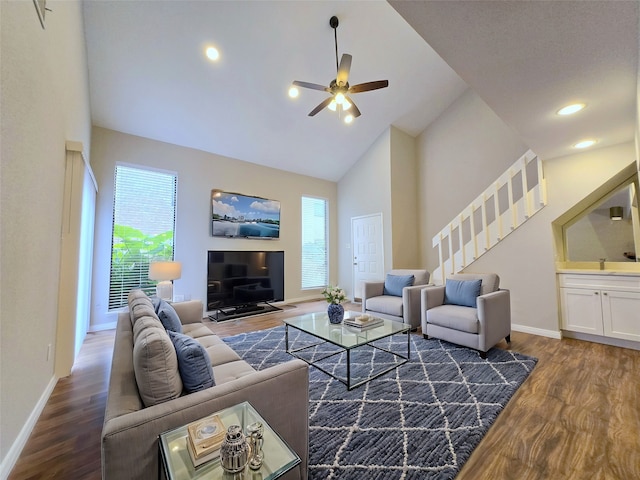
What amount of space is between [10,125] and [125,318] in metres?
1.45

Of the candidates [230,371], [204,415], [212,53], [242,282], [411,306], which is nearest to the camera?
[204,415]

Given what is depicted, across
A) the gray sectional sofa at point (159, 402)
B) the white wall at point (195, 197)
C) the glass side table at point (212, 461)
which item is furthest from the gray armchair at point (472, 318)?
the white wall at point (195, 197)

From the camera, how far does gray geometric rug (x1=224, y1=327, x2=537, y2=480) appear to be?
1.52 metres

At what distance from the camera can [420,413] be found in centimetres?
196

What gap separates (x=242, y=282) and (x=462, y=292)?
354 cm

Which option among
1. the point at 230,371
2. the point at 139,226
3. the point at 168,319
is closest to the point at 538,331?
the point at 230,371

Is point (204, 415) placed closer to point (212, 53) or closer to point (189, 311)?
point (189, 311)

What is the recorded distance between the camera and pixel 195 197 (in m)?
4.82

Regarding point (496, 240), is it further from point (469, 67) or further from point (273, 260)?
point (273, 260)

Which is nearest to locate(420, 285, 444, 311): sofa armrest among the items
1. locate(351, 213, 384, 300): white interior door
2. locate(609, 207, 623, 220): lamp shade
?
locate(351, 213, 384, 300): white interior door

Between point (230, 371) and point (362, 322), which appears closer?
point (230, 371)

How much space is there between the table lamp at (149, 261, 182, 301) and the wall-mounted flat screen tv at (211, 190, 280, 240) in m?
1.19

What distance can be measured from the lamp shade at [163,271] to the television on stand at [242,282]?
75 cm

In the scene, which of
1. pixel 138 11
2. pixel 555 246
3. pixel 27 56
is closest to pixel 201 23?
pixel 138 11
